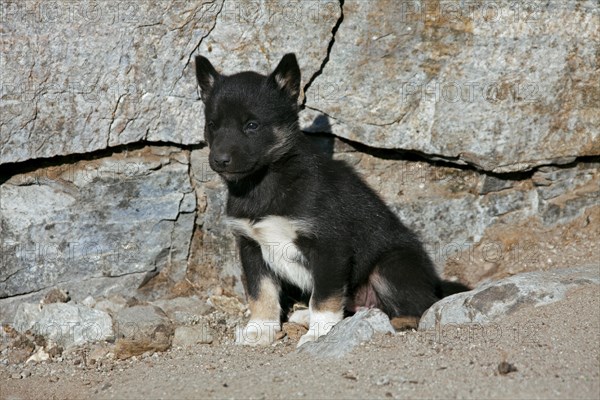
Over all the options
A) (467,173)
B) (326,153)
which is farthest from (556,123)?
(326,153)

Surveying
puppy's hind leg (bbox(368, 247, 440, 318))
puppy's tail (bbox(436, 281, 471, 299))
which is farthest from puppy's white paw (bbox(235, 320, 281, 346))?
puppy's tail (bbox(436, 281, 471, 299))

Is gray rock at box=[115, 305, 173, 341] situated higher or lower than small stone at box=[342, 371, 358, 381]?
lower

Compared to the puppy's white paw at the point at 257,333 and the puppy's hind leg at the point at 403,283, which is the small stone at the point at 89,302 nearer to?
the puppy's white paw at the point at 257,333

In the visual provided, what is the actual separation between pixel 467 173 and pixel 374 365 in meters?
2.81

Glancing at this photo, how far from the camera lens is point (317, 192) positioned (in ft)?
19.8

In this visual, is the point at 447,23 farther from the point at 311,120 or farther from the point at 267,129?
the point at 267,129

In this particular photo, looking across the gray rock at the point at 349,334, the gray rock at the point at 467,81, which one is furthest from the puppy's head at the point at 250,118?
the gray rock at the point at 349,334

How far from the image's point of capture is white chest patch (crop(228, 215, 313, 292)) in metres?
5.96

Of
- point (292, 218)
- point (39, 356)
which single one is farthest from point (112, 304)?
point (292, 218)

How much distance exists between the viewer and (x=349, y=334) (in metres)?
5.31

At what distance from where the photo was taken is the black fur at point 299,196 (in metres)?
5.87

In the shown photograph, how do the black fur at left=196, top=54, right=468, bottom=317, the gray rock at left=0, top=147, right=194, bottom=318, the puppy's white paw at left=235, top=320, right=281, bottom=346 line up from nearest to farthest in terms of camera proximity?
the black fur at left=196, top=54, right=468, bottom=317, the puppy's white paw at left=235, top=320, right=281, bottom=346, the gray rock at left=0, top=147, right=194, bottom=318

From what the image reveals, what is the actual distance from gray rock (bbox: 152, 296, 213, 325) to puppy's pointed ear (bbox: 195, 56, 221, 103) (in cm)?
184

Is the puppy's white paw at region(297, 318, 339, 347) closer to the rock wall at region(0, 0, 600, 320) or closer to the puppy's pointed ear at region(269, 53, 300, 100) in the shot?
the rock wall at region(0, 0, 600, 320)
